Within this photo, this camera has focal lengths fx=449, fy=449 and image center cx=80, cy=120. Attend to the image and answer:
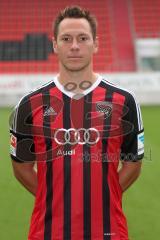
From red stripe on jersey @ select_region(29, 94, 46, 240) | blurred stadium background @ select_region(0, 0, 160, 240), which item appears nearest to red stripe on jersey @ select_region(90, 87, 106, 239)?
red stripe on jersey @ select_region(29, 94, 46, 240)

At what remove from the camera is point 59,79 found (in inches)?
78.3

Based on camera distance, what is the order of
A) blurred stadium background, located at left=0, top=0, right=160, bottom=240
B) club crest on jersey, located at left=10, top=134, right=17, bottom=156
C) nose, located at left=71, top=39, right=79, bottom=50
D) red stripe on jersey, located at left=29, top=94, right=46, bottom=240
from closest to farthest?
1. nose, located at left=71, top=39, right=79, bottom=50
2. red stripe on jersey, located at left=29, top=94, right=46, bottom=240
3. club crest on jersey, located at left=10, top=134, right=17, bottom=156
4. blurred stadium background, located at left=0, top=0, right=160, bottom=240

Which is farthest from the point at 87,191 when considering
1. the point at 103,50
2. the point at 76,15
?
the point at 103,50

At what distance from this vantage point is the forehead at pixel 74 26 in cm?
189

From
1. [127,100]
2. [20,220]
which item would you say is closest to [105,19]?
[20,220]

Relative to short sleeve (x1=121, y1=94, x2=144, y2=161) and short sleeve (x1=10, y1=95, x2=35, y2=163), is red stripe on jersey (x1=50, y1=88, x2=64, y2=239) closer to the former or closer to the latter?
short sleeve (x1=10, y1=95, x2=35, y2=163)

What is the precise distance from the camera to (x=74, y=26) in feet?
6.21

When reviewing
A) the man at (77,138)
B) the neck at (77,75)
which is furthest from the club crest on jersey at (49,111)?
the neck at (77,75)

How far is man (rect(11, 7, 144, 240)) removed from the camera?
6.24ft

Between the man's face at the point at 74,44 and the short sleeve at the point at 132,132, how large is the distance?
0.29 m

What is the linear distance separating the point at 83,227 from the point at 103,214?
0.10 m

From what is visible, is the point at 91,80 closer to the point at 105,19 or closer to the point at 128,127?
the point at 128,127

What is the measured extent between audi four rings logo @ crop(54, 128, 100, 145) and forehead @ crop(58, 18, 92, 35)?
41cm

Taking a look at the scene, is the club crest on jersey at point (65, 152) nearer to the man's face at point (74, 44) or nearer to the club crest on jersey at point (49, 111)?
the club crest on jersey at point (49, 111)
